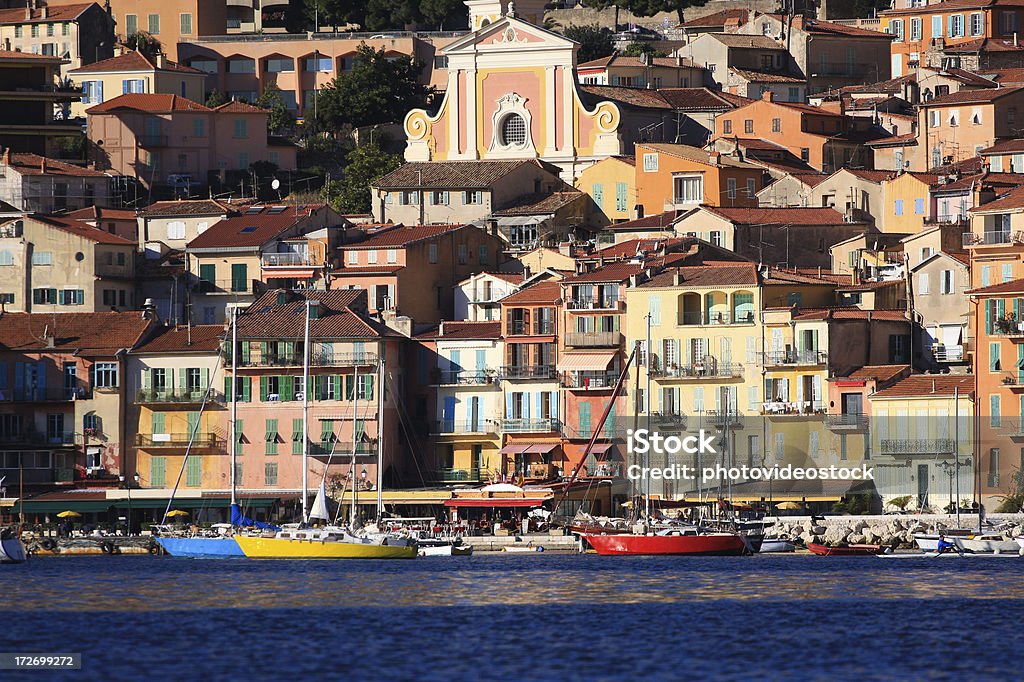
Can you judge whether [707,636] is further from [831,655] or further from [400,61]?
[400,61]

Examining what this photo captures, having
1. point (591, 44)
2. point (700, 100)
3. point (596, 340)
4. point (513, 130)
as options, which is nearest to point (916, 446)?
point (596, 340)

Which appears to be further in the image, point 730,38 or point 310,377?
point 730,38

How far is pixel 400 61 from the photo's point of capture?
141m

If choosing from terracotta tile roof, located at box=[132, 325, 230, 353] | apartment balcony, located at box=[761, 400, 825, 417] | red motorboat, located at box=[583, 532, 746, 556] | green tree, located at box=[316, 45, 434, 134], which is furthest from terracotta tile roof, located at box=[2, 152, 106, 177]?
red motorboat, located at box=[583, 532, 746, 556]

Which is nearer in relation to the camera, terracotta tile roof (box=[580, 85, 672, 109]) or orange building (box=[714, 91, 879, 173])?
orange building (box=[714, 91, 879, 173])

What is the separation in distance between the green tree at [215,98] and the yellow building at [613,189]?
26.4 m

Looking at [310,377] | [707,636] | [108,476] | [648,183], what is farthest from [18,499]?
[707,636]

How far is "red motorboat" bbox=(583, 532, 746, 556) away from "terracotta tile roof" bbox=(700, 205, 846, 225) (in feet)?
74.4

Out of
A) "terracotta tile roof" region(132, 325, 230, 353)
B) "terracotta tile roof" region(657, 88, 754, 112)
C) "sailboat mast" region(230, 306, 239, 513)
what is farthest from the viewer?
"terracotta tile roof" region(657, 88, 754, 112)

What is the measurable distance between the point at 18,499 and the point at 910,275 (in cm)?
3405

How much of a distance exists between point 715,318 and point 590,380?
5.16m

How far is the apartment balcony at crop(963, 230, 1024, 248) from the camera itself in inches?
4070

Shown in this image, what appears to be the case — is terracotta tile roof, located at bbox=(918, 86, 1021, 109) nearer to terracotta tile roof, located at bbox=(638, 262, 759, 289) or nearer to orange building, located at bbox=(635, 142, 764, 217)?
orange building, located at bbox=(635, 142, 764, 217)

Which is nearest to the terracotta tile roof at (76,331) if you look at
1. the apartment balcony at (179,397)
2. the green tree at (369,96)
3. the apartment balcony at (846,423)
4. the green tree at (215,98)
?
the apartment balcony at (179,397)
